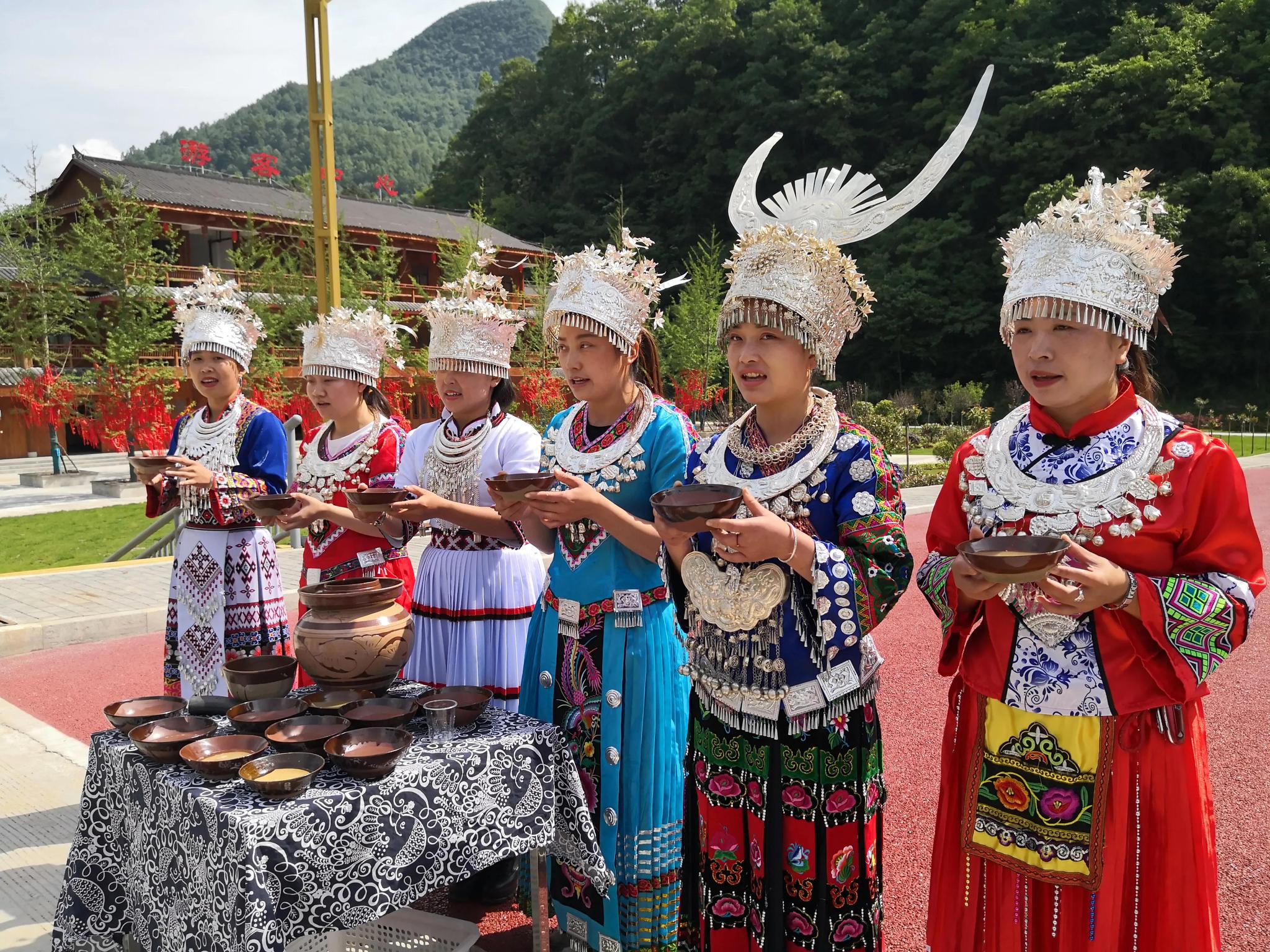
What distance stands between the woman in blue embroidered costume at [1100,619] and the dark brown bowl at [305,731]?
5.39 ft

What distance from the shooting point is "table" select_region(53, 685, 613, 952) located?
7.03ft

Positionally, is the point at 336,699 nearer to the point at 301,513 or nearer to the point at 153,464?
the point at 301,513

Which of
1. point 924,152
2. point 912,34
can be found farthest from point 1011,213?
point 912,34

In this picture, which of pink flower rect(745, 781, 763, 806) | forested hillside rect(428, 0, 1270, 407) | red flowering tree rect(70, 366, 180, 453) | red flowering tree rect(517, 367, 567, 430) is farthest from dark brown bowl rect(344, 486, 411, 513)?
forested hillside rect(428, 0, 1270, 407)

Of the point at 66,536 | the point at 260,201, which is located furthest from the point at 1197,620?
the point at 260,201

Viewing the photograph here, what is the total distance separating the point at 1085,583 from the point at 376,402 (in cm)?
322

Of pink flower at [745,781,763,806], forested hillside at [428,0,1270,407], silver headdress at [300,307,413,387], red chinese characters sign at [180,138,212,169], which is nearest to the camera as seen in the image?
pink flower at [745,781,763,806]

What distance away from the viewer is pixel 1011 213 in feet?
115

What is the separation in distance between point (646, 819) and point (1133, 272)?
2.07 m

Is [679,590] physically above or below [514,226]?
below

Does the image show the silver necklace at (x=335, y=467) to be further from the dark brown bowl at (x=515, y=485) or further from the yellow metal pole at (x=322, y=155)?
the yellow metal pole at (x=322, y=155)

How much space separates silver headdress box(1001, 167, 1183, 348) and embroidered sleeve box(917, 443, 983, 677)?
0.42 meters

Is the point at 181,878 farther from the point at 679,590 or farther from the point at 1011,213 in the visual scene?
the point at 1011,213

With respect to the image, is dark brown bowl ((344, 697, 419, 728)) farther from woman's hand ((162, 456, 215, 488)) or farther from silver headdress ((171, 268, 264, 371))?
silver headdress ((171, 268, 264, 371))
